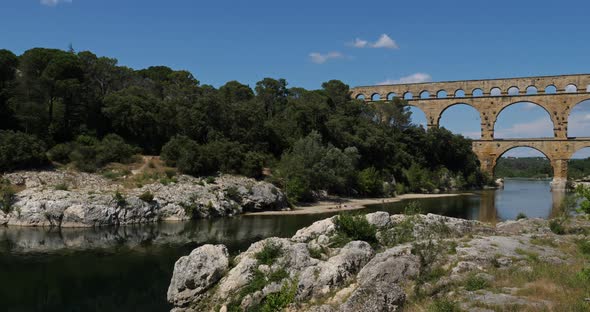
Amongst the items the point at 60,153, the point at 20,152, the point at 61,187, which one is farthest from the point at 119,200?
the point at 60,153

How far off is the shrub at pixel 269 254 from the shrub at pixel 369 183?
37250 mm

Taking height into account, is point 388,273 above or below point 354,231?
below

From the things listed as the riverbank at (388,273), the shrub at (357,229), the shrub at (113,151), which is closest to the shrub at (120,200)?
the shrub at (113,151)

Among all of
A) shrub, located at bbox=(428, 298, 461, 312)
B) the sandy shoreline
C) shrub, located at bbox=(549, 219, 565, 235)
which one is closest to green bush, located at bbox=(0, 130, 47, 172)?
the sandy shoreline

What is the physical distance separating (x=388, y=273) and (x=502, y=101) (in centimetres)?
6652

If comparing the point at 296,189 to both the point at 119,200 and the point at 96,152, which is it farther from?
the point at 96,152

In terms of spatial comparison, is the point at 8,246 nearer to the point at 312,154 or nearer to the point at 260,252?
the point at 260,252

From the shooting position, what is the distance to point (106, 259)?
20703 mm

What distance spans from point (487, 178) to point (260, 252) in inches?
2566

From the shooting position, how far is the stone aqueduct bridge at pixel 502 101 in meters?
65.2

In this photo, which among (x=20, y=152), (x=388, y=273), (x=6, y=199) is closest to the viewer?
(x=388, y=273)

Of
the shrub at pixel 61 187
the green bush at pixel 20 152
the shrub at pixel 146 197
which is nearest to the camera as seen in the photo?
the shrub at pixel 61 187

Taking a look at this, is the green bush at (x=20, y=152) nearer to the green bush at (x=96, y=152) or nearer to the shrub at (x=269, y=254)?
the green bush at (x=96, y=152)

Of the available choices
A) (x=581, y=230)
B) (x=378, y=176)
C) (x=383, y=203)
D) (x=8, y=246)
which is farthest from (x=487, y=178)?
(x=8, y=246)
